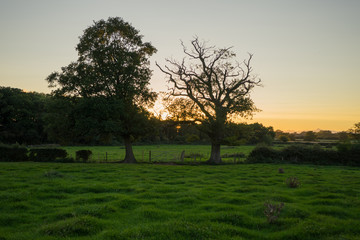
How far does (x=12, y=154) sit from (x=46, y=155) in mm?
4614

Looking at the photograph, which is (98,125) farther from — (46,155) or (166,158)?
(166,158)

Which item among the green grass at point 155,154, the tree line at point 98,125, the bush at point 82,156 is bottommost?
the green grass at point 155,154

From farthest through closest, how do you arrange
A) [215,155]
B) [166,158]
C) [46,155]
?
[166,158] < [215,155] < [46,155]

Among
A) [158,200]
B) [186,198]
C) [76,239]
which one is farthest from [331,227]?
[76,239]

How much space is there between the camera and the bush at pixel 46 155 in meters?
34.5

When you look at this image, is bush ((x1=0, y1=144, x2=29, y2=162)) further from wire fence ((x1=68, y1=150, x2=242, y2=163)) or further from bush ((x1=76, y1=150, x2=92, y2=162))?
wire fence ((x1=68, y1=150, x2=242, y2=163))

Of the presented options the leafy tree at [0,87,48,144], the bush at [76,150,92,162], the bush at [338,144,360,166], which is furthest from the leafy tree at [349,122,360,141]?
the leafy tree at [0,87,48,144]

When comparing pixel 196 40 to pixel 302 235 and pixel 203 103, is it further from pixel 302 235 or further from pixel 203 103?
pixel 302 235

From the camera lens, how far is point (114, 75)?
1332 inches

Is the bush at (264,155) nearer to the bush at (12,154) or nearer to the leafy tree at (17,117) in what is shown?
the bush at (12,154)

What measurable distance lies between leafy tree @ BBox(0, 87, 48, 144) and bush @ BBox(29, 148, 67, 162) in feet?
145

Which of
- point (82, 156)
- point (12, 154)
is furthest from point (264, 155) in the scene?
point (12, 154)

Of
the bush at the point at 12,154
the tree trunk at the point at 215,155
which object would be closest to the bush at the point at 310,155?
the tree trunk at the point at 215,155

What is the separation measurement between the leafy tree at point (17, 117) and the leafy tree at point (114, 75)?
4724 centimetres
